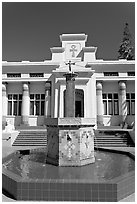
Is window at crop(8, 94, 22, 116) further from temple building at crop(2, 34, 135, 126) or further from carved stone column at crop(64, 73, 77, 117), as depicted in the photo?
carved stone column at crop(64, 73, 77, 117)

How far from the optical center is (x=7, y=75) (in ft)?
81.3

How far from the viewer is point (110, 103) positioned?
81.8ft

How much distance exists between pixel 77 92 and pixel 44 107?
4780mm

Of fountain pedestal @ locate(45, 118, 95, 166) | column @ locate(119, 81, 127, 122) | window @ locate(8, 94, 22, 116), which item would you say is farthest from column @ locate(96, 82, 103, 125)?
fountain pedestal @ locate(45, 118, 95, 166)

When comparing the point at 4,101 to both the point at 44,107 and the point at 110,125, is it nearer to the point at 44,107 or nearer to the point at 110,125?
the point at 44,107

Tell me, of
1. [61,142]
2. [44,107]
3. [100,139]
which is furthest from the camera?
[44,107]

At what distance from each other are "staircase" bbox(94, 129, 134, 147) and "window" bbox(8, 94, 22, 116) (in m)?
11.7

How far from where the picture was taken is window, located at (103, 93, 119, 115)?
2484 centimetres

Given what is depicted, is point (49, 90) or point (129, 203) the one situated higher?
point (49, 90)

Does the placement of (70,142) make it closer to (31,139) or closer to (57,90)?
(31,139)

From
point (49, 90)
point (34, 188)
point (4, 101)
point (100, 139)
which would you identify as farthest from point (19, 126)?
point (34, 188)

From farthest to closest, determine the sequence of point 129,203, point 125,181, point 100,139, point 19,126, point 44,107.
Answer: point 44,107, point 19,126, point 100,139, point 125,181, point 129,203

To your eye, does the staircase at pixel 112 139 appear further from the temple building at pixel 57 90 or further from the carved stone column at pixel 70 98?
the carved stone column at pixel 70 98

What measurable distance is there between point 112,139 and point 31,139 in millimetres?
7344
